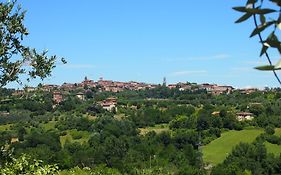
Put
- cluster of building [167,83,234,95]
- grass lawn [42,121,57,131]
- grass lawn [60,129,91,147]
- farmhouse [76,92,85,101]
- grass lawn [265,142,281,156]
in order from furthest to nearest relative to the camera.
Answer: cluster of building [167,83,234,95] → farmhouse [76,92,85,101] → grass lawn [42,121,57,131] → grass lawn [60,129,91,147] → grass lawn [265,142,281,156]

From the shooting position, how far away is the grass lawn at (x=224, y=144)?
249ft

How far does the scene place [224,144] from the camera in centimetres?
7881

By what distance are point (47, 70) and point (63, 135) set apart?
81.5 meters

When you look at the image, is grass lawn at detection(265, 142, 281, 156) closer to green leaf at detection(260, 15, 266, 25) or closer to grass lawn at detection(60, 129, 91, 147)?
grass lawn at detection(60, 129, 91, 147)

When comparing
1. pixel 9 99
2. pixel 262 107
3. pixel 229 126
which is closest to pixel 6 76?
pixel 9 99

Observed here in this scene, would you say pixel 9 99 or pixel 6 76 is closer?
pixel 6 76

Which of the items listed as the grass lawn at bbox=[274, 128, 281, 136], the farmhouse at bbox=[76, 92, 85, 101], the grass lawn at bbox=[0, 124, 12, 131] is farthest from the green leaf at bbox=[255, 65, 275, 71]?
the farmhouse at bbox=[76, 92, 85, 101]

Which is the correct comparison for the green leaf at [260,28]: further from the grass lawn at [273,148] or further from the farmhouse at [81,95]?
the farmhouse at [81,95]

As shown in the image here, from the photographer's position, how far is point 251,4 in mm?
1315

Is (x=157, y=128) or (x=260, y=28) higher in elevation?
(x=260, y=28)

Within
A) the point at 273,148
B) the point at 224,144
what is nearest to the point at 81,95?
the point at 224,144

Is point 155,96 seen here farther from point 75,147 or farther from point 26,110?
point 75,147

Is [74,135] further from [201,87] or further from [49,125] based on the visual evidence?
[201,87]

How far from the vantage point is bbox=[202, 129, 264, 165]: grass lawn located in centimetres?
7581
